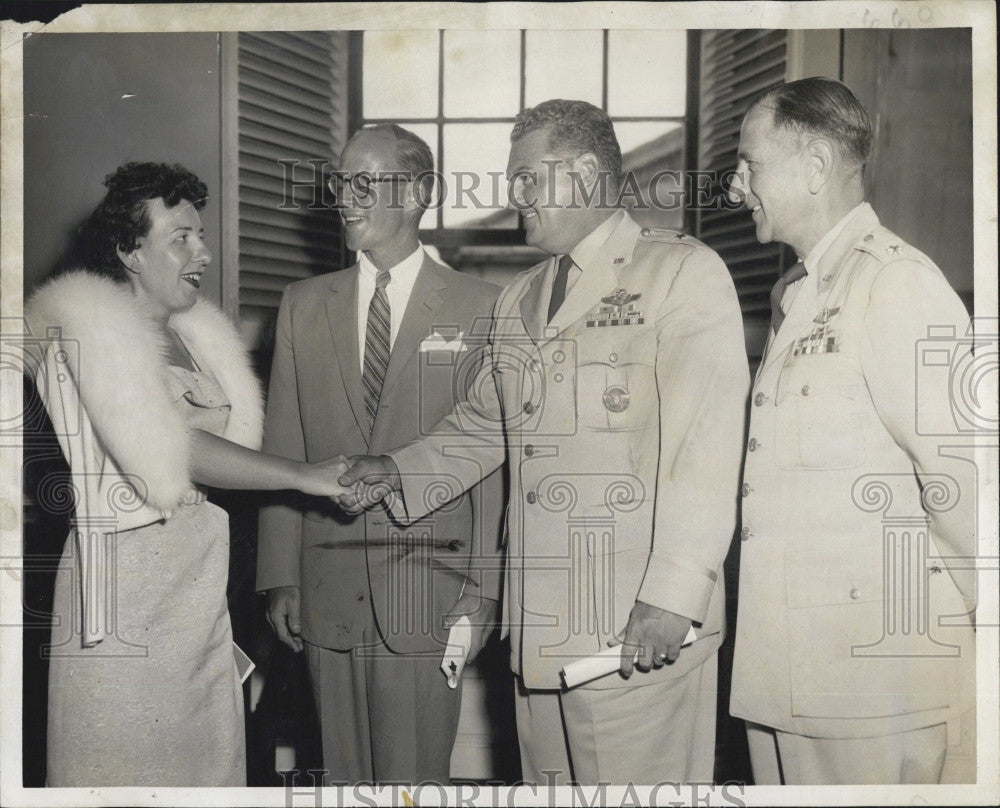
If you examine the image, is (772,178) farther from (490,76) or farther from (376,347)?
(376,347)

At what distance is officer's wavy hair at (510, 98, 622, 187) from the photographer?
2.11 metres

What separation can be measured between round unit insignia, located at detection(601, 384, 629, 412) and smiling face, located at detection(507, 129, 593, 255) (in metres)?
0.34

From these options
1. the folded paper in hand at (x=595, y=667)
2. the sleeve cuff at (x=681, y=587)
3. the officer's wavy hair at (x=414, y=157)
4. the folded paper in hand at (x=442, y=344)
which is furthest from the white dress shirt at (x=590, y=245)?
the folded paper in hand at (x=595, y=667)

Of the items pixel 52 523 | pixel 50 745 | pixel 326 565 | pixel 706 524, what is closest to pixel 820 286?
pixel 706 524

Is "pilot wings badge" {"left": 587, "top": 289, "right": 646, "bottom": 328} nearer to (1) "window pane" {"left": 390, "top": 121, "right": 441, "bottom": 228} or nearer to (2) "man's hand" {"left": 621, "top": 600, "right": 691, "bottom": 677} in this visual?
(1) "window pane" {"left": 390, "top": 121, "right": 441, "bottom": 228}

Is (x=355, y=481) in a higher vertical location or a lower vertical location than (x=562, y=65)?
lower

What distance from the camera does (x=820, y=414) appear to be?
1937 millimetres

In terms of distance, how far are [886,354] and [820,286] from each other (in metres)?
0.19

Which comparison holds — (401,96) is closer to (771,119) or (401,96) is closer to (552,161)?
(552,161)

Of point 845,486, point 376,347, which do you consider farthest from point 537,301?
point 845,486

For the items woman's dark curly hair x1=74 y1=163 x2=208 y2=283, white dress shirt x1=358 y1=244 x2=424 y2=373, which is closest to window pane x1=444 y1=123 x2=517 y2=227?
white dress shirt x1=358 y1=244 x2=424 y2=373

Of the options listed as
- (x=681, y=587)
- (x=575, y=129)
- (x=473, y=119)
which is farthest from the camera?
(x=473, y=119)

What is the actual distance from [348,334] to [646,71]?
92 cm

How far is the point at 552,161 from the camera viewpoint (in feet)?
6.91
